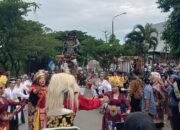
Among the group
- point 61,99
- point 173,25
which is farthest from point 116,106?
point 173,25

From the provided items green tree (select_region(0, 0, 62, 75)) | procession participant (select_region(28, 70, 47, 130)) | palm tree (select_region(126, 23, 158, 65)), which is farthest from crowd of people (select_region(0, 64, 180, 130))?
palm tree (select_region(126, 23, 158, 65))

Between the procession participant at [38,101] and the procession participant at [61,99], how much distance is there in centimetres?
323

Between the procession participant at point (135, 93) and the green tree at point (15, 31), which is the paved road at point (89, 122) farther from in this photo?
the green tree at point (15, 31)

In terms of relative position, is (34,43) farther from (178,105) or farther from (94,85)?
(178,105)

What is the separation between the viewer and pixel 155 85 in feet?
43.0

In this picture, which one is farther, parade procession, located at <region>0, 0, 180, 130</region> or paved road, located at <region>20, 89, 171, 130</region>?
paved road, located at <region>20, 89, 171, 130</region>

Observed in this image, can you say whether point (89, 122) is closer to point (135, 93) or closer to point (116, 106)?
point (135, 93)

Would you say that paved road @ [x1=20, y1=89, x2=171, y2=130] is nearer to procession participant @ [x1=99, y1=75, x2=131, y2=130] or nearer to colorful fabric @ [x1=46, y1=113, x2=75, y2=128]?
procession participant @ [x1=99, y1=75, x2=131, y2=130]

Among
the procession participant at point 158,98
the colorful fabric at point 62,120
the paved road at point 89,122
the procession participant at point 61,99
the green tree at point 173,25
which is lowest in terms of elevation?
the paved road at point 89,122

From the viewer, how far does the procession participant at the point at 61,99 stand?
606 centimetres

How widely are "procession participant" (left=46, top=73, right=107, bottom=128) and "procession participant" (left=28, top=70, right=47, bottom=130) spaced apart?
323cm

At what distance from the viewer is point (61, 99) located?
607cm

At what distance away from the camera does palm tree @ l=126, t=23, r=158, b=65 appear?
49.5 metres

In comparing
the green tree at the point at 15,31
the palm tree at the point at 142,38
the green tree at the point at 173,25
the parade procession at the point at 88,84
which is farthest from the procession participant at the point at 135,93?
the palm tree at the point at 142,38
